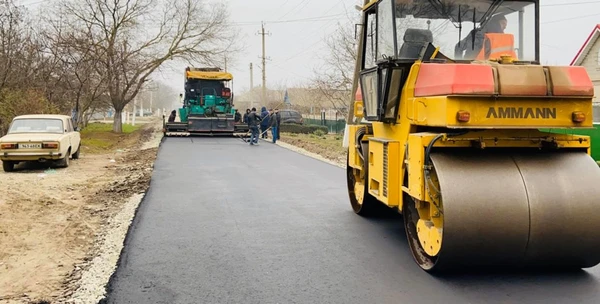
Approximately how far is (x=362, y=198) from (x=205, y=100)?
23.1 metres

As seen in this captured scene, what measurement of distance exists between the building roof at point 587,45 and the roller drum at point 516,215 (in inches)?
1085

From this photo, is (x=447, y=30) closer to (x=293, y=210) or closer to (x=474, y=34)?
(x=474, y=34)

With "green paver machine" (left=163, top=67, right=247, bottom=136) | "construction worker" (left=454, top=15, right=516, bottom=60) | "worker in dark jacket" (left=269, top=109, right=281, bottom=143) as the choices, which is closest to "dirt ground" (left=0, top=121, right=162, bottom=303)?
"construction worker" (left=454, top=15, right=516, bottom=60)

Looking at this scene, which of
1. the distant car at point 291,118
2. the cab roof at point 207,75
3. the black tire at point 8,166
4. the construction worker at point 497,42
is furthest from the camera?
the distant car at point 291,118

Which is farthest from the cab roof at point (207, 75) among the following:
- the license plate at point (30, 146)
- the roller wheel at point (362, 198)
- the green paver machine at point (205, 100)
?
the roller wheel at point (362, 198)

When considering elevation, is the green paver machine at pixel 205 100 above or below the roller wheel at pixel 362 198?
above

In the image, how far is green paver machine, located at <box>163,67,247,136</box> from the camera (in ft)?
92.7

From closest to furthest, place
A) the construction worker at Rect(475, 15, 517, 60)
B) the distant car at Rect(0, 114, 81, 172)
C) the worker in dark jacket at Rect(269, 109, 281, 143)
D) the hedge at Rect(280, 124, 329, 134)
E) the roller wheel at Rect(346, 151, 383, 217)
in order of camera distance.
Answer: the construction worker at Rect(475, 15, 517, 60) < the roller wheel at Rect(346, 151, 383, 217) < the distant car at Rect(0, 114, 81, 172) < the worker in dark jacket at Rect(269, 109, 281, 143) < the hedge at Rect(280, 124, 329, 134)

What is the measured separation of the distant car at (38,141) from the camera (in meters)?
13.5

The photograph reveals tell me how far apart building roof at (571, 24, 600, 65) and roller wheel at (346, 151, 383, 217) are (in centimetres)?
2523

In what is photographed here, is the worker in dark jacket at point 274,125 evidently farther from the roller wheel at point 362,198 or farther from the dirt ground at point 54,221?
the roller wheel at point 362,198

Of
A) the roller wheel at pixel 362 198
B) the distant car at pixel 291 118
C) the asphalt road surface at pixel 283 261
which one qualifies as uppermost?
the distant car at pixel 291 118

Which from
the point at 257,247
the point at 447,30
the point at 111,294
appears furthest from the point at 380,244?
the point at 111,294

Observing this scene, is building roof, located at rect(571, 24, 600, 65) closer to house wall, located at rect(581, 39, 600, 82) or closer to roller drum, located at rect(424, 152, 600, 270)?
house wall, located at rect(581, 39, 600, 82)
